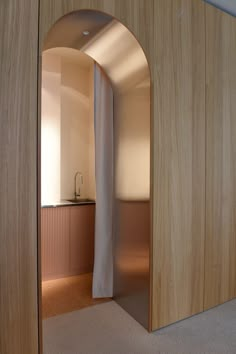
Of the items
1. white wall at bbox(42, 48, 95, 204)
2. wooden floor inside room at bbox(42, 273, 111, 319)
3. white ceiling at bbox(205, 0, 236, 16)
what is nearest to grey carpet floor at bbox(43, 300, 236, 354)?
wooden floor inside room at bbox(42, 273, 111, 319)

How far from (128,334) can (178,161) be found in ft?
4.80

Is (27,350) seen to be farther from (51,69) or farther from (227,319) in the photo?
(51,69)

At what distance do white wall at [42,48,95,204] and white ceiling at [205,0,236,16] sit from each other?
1.75 m

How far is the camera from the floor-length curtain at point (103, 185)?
2654 millimetres

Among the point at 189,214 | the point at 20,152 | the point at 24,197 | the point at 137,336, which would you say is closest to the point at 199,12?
the point at 189,214

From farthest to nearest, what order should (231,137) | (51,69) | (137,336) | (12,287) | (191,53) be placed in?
(51,69) → (231,137) → (191,53) → (137,336) → (12,287)

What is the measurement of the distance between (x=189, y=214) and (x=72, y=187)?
1930mm

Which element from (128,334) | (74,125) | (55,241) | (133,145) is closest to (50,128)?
(74,125)

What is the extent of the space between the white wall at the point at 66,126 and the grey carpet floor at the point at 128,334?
5.33ft

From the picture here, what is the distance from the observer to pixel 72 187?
380 centimetres

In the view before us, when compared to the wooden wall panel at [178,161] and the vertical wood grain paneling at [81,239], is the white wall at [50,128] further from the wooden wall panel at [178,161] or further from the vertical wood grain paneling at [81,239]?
the wooden wall panel at [178,161]

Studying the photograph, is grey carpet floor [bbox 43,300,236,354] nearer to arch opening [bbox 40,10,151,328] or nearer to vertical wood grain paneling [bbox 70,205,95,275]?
arch opening [bbox 40,10,151,328]

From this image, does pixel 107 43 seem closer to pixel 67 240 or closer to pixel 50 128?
pixel 50 128

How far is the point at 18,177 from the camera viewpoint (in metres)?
1.61
